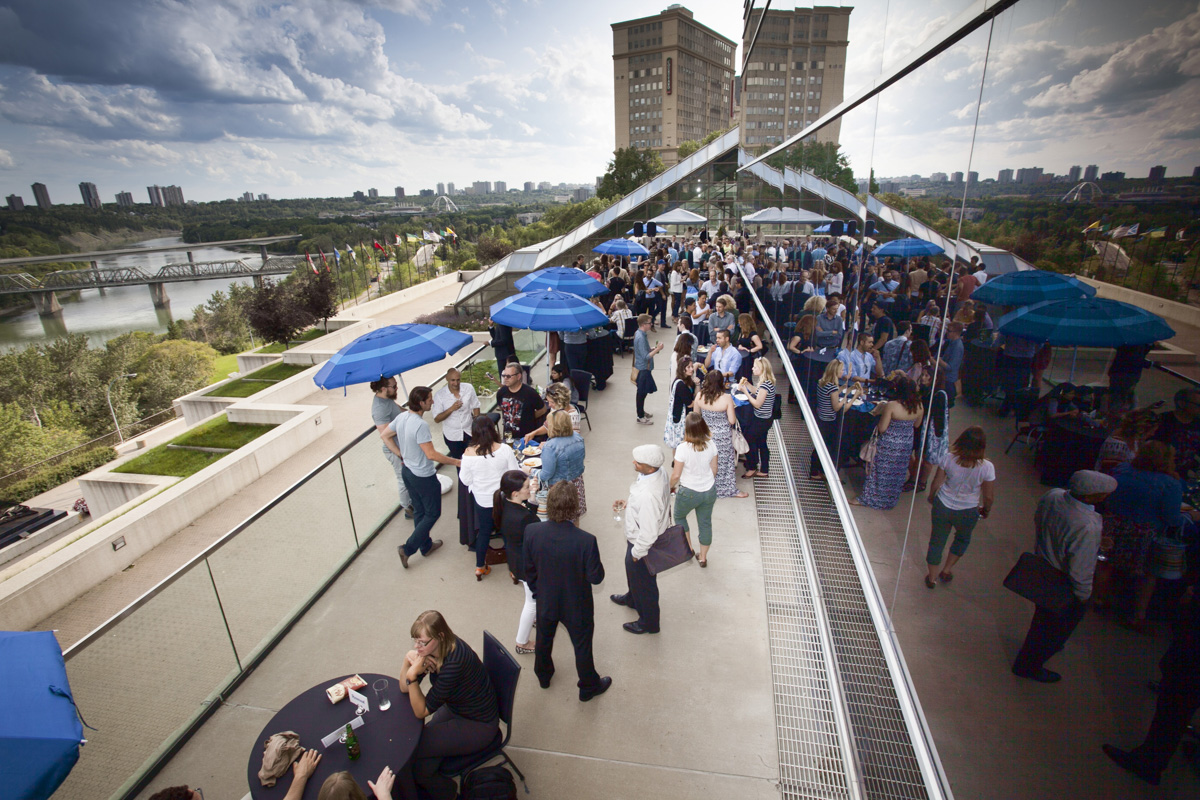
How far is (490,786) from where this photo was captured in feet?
11.4

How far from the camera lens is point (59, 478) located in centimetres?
2989

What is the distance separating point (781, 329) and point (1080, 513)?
8.30 metres

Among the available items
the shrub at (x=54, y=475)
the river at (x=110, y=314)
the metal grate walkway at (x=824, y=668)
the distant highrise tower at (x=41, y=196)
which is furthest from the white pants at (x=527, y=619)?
the distant highrise tower at (x=41, y=196)

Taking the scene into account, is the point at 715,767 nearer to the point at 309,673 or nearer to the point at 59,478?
the point at 309,673

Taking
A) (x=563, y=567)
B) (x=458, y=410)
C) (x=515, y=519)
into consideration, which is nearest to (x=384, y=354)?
(x=458, y=410)

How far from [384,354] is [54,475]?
118 ft

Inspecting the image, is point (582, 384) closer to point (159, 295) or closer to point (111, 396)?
point (111, 396)

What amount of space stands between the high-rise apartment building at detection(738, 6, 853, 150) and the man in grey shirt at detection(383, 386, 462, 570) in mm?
5230

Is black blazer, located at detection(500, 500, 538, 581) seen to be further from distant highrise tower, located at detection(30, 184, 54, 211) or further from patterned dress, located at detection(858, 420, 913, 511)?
distant highrise tower, located at detection(30, 184, 54, 211)

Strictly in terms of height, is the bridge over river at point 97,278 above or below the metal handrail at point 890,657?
below

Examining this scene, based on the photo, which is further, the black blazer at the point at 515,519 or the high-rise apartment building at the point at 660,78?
the high-rise apartment building at the point at 660,78

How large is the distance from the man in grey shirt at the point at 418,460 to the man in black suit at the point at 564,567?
7.30 feet

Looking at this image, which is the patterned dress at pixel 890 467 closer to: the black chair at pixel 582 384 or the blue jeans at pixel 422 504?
the blue jeans at pixel 422 504

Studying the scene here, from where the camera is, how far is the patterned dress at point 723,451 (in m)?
6.30
